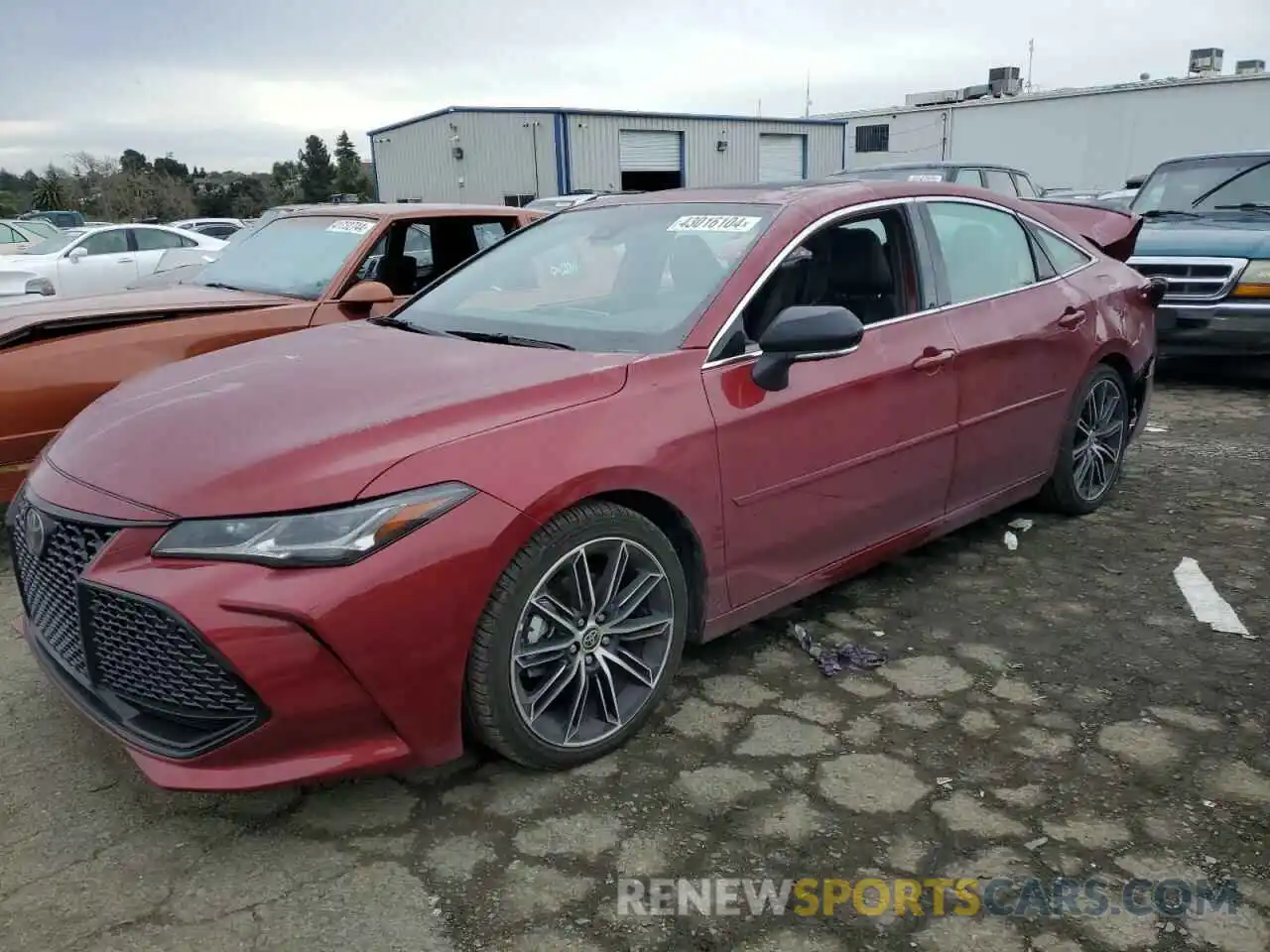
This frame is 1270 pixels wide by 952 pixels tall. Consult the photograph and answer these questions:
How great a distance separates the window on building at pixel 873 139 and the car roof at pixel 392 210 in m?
34.3

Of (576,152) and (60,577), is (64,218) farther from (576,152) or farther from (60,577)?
(60,577)

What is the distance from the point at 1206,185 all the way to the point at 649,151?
91.2 ft

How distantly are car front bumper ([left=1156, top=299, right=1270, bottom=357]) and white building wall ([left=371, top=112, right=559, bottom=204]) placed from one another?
82.0 ft

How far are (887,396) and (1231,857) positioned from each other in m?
1.70

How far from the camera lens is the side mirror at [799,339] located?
9.87 ft

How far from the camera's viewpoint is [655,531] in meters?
2.84

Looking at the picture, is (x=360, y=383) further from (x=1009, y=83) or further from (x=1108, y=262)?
(x=1009, y=83)

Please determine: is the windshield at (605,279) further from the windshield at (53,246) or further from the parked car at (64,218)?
the parked car at (64,218)

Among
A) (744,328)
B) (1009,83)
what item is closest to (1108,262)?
(744,328)

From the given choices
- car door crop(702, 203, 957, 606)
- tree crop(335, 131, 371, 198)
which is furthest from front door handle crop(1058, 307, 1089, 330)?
tree crop(335, 131, 371, 198)

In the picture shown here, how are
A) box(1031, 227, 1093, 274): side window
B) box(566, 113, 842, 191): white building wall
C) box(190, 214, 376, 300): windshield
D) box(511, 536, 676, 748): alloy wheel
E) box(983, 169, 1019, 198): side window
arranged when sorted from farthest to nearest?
box(566, 113, 842, 191): white building wall < box(983, 169, 1019, 198): side window < box(190, 214, 376, 300): windshield < box(1031, 227, 1093, 274): side window < box(511, 536, 676, 748): alloy wheel

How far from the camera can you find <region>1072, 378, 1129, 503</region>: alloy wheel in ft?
15.2

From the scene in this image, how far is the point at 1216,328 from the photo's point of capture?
7.39 metres

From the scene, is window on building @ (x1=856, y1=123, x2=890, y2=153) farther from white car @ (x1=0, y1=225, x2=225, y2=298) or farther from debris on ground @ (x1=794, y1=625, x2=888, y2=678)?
debris on ground @ (x1=794, y1=625, x2=888, y2=678)
